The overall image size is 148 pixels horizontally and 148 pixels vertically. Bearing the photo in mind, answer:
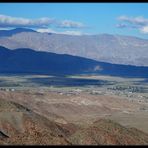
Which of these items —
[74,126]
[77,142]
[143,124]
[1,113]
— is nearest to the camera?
[77,142]

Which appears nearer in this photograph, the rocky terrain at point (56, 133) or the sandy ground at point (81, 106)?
the rocky terrain at point (56, 133)

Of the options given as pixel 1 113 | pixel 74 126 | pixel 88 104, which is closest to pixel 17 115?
pixel 1 113

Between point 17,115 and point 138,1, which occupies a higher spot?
point 138,1

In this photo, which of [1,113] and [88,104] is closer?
[1,113]

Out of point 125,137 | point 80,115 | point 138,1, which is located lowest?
point 80,115

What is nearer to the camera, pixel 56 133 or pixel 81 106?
pixel 56 133

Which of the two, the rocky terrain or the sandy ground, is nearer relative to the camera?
the rocky terrain

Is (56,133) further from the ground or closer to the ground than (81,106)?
further from the ground

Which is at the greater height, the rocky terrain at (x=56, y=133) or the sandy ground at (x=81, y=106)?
the rocky terrain at (x=56, y=133)

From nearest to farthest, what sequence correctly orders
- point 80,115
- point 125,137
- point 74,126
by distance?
point 125,137, point 74,126, point 80,115

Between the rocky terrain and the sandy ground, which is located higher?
the rocky terrain

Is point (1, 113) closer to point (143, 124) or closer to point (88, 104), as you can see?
point (143, 124)
